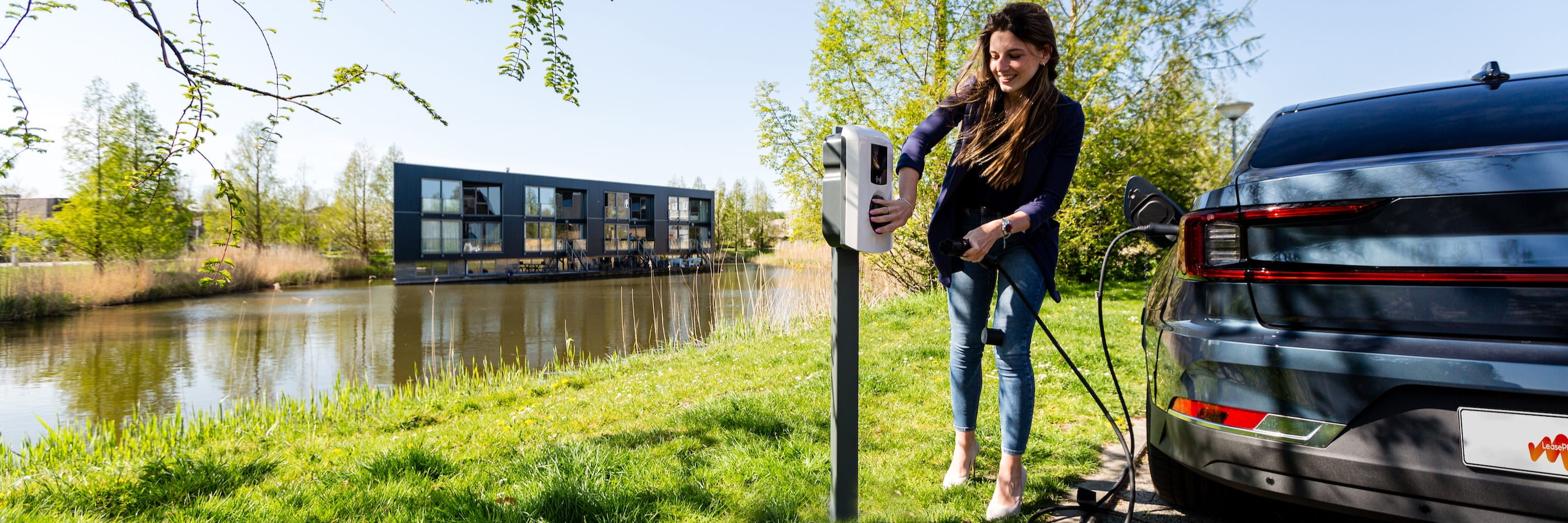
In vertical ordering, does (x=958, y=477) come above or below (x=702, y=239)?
below

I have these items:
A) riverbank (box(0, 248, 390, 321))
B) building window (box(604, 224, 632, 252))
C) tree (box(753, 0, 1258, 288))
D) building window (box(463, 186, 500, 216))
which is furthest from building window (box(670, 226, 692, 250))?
tree (box(753, 0, 1258, 288))

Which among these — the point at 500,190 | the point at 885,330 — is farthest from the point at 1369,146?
the point at 500,190

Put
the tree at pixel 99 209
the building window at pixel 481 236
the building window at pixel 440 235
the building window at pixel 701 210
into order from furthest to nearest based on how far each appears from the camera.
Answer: the building window at pixel 701 210 < the building window at pixel 481 236 < the building window at pixel 440 235 < the tree at pixel 99 209

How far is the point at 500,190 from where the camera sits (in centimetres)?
3441

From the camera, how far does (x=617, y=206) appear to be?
40.6 meters

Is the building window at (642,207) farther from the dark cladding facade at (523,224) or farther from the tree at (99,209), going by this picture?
the tree at (99,209)

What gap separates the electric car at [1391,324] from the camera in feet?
4.16

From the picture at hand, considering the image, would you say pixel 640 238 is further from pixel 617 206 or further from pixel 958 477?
pixel 958 477

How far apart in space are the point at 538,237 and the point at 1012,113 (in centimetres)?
3680

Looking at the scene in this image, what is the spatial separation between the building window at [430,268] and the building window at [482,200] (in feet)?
10.0

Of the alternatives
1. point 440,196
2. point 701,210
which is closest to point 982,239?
point 440,196

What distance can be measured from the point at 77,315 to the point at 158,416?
1389 cm

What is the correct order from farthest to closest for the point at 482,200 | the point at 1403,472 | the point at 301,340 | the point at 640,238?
the point at 640,238, the point at 482,200, the point at 301,340, the point at 1403,472

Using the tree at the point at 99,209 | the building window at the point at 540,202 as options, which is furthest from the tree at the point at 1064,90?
the building window at the point at 540,202
